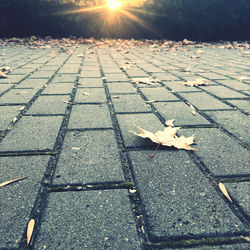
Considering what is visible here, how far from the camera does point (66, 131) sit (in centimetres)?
177

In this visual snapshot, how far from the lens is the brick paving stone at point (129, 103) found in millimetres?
2231

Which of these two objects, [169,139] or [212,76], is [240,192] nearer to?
[169,139]

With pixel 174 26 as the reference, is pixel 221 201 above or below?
above

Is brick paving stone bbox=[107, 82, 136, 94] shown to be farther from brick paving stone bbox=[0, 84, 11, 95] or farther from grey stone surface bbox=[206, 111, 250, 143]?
brick paving stone bbox=[0, 84, 11, 95]

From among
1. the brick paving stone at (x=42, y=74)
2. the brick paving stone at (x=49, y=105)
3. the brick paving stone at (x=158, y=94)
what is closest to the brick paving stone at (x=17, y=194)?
the brick paving stone at (x=49, y=105)

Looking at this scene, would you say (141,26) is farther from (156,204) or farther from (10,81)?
(156,204)

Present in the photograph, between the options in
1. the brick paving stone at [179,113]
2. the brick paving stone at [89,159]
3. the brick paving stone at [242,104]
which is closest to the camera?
the brick paving stone at [89,159]

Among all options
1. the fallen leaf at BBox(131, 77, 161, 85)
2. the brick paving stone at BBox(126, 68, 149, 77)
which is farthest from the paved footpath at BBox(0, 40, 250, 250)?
the brick paving stone at BBox(126, 68, 149, 77)

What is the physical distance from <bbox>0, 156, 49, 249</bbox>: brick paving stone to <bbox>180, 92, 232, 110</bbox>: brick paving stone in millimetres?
1625

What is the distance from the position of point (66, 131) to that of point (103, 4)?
846 cm

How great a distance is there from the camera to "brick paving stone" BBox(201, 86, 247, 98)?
2.69 metres

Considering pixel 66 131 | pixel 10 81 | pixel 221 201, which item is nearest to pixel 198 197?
pixel 221 201

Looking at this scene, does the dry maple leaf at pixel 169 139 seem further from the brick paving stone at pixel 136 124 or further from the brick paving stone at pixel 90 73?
the brick paving stone at pixel 90 73

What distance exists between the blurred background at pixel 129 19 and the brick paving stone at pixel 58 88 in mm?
6617
